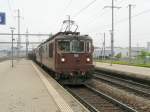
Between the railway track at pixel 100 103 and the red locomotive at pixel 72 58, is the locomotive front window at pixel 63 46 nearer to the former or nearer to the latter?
the red locomotive at pixel 72 58

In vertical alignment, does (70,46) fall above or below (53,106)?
above

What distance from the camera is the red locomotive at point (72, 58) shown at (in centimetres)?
2138

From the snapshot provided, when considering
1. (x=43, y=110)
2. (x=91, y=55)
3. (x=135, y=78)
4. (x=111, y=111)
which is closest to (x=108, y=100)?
(x=111, y=111)

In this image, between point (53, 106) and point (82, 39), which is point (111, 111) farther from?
point (82, 39)

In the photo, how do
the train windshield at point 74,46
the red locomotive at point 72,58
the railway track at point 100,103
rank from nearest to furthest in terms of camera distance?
the railway track at point 100,103, the red locomotive at point 72,58, the train windshield at point 74,46

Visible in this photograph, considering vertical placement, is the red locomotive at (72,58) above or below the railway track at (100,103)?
above

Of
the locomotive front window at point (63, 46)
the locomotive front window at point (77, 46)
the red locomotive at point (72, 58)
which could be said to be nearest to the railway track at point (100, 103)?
the red locomotive at point (72, 58)

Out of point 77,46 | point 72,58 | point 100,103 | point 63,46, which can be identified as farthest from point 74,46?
point 100,103

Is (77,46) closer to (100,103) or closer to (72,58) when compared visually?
(72,58)

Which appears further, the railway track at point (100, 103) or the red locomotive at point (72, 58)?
the red locomotive at point (72, 58)

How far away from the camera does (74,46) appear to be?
72.0 feet

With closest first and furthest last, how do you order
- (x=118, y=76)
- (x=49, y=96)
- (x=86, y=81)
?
(x=49, y=96)
(x=86, y=81)
(x=118, y=76)

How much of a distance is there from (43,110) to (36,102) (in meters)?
1.87

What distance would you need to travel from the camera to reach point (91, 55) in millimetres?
22094
